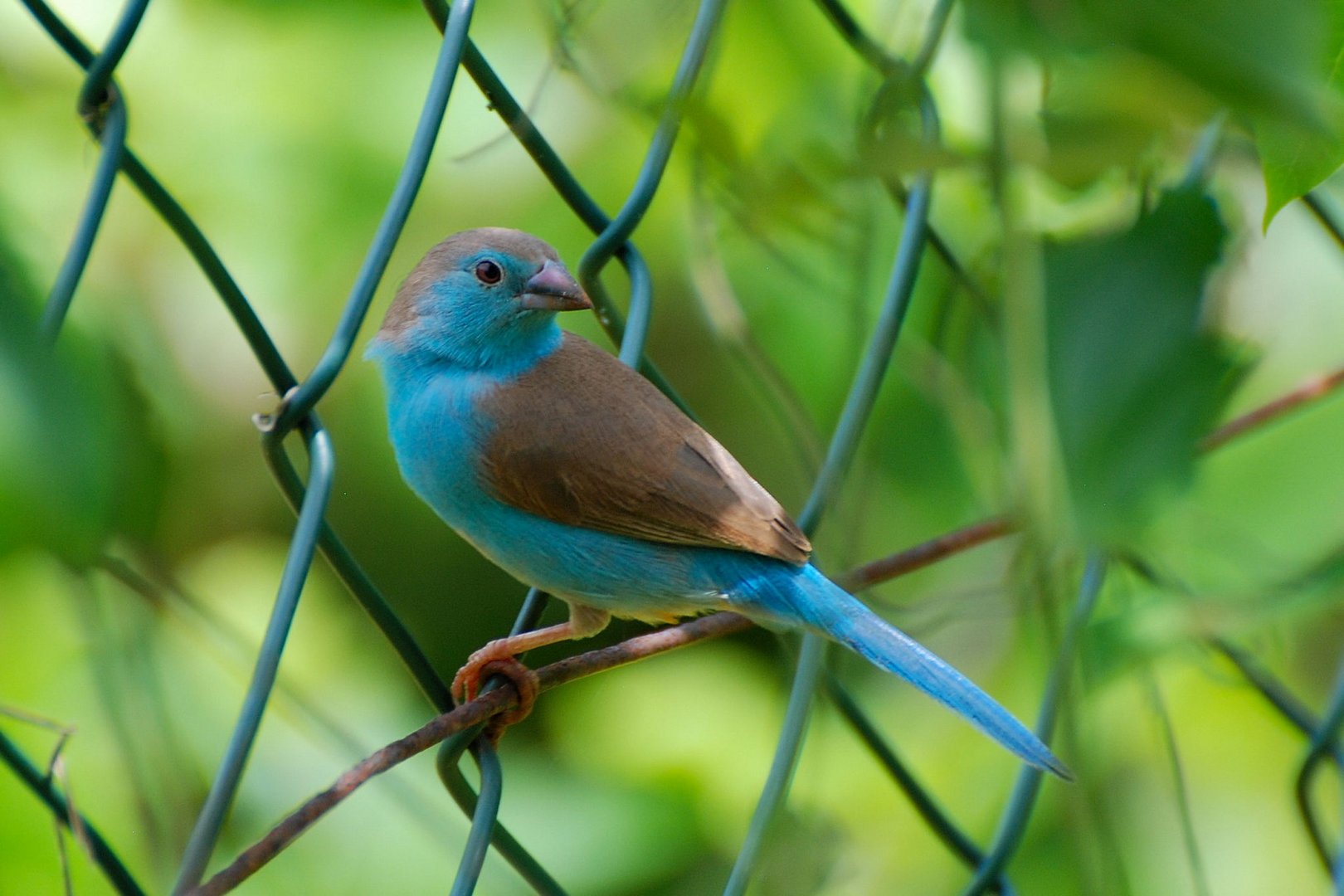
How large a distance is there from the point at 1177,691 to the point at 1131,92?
9.70ft

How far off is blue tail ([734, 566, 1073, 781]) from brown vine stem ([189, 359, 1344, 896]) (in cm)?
17

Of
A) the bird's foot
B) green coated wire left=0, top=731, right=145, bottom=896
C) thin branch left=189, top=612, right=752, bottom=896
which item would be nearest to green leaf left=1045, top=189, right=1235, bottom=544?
thin branch left=189, top=612, right=752, bottom=896

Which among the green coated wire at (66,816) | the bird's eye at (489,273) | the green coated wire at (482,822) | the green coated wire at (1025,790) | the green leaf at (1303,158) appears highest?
the bird's eye at (489,273)

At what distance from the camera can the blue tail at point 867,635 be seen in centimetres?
194

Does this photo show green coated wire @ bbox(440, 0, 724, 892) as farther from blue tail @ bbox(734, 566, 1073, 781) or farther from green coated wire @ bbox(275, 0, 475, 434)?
blue tail @ bbox(734, 566, 1073, 781)

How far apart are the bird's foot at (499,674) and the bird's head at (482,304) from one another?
1.84 feet

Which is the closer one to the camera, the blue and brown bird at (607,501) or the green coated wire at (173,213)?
the green coated wire at (173,213)

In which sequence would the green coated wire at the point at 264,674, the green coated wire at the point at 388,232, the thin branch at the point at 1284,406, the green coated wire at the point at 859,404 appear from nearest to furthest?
1. the green coated wire at the point at 264,674
2. the green coated wire at the point at 388,232
3. the green coated wire at the point at 859,404
4. the thin branch at the point at 1284,406

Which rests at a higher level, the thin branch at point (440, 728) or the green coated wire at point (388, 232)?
the green coated wire at point (388, 232)

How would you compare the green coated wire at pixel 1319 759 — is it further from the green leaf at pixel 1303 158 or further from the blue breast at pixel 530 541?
the green leaf at pixel 1303 158

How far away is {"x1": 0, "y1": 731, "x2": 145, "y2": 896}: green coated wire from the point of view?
1205mm

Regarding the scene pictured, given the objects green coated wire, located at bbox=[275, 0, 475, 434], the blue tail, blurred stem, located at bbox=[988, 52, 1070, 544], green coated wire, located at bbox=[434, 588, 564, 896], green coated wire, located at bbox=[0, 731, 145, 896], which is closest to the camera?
blurred stem, located at bbox=[988, 52, 1070, 544]

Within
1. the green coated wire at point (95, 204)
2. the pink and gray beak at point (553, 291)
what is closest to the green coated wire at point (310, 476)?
the green coated wire at point (95, 204)

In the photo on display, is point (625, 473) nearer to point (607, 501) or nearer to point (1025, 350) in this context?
point (607, 501)
